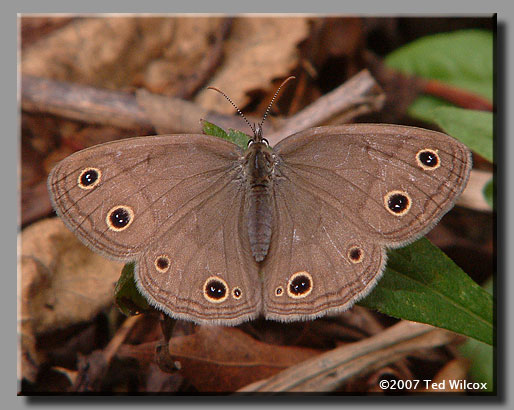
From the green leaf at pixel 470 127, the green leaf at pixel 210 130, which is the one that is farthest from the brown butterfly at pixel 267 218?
the green leaf at pixel 470 127

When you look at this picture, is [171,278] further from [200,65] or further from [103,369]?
[200,65]

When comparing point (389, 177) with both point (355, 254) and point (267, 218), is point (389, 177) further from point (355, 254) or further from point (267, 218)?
point (267, 218)

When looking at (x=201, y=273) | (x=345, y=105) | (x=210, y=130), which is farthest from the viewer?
(x=345, y=105)

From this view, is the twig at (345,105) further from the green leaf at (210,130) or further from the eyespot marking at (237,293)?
the eyespot marking at (237,293)

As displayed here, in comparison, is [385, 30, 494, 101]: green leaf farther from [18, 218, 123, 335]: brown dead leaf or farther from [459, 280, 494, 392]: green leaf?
[18, 218, 123, 335]: brown dead leaf

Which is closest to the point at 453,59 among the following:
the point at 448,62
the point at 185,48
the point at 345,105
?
the point at 448,62

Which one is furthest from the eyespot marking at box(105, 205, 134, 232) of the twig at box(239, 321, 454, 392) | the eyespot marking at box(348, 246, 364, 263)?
the twig at box(239, 321, 454, 392)
